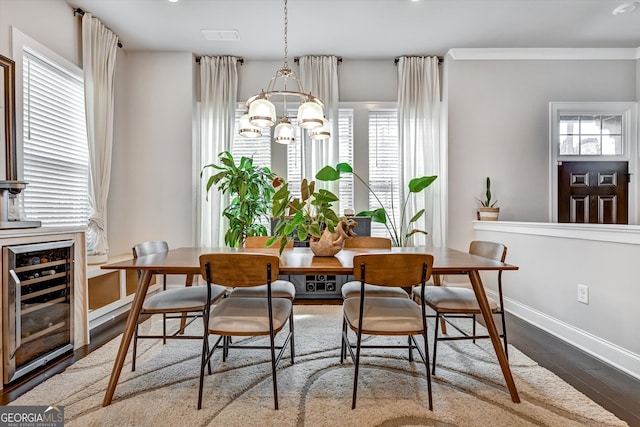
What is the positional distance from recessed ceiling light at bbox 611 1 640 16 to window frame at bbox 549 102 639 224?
3.46 ft

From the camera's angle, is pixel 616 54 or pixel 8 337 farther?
pixel 616 54

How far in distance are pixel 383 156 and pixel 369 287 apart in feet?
7.95

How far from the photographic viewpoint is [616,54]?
422 cm

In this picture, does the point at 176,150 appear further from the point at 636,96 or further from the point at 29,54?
the point at 636,96

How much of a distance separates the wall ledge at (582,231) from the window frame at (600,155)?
1.10 metres

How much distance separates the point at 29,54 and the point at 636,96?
21.5 ft

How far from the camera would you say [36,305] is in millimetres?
2234

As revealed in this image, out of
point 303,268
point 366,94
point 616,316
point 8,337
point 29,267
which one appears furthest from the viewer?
point 366,94

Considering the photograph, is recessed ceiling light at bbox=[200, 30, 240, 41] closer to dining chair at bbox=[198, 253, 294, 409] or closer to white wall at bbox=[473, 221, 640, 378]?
dining chair at bbox=[198, 253, 294, 409]

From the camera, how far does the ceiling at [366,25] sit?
3.34m

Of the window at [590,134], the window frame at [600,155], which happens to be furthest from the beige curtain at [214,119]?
the window at [590,134]

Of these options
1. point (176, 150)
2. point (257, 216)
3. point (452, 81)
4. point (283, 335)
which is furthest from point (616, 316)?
point (176, 150)

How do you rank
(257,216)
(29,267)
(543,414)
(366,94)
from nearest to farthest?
(543,414) → (29,267) → (257,216) → (366,94)

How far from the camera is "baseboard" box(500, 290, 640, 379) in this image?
2.24 metres
